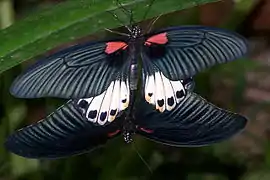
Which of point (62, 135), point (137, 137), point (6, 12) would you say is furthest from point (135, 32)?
point (137, 137)

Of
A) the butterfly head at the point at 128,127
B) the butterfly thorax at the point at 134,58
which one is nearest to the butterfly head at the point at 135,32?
the butterfly thorax at the point at 134,58

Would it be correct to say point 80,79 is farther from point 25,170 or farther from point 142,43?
point 25,170

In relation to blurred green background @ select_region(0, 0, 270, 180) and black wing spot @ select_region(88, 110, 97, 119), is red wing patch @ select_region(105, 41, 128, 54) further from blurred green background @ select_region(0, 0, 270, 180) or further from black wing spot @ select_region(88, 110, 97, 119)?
blurred green background @ select_region(0, 0, 270, 180)

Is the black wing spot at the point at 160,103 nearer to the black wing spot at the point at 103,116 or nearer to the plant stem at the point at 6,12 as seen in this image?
the black wing spot at the point at 103,116

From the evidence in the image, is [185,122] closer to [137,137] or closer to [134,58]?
[134,58]

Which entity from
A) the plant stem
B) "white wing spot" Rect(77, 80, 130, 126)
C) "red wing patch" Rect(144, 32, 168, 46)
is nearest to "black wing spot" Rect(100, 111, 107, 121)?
"white wing spot" Rect(77, 80, 130, 126)

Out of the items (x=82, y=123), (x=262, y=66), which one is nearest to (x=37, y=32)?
(x=82, y=123)
